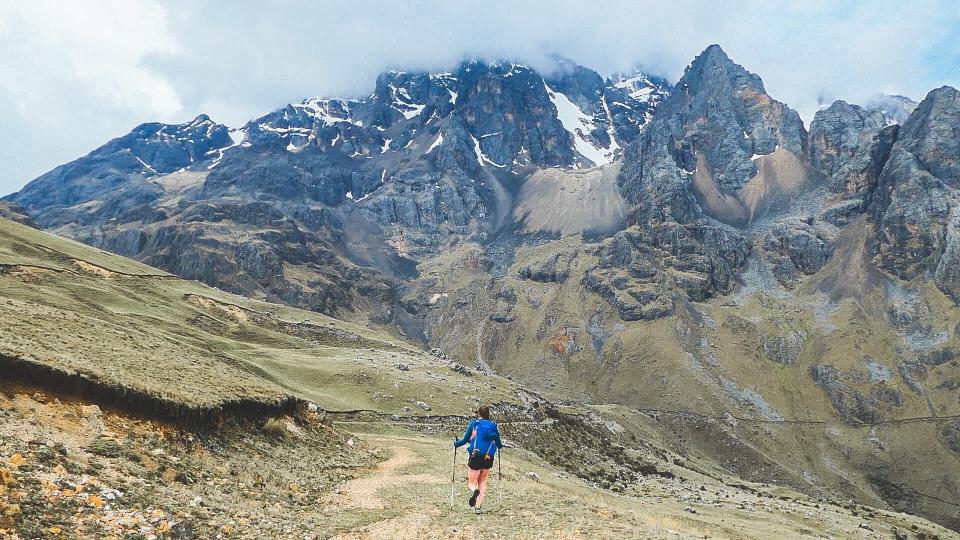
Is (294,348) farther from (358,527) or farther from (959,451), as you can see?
(959,451)

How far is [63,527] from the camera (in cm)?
1212

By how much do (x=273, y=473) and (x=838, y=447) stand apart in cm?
21778

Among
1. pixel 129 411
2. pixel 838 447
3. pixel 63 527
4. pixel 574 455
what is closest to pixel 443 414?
pixel 574 455

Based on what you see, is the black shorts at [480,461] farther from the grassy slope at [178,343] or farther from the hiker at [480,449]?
the grassy slope at [178,343]

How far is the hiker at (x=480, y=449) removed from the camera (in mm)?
19047

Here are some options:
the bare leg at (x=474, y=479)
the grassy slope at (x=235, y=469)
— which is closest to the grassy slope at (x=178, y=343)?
the grassy slope at (x=235, y=469)

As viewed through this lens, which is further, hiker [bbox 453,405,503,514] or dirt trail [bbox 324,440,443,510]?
dirt trail [bbox 324,440,443,510]

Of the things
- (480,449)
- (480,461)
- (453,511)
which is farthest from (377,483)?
(480,449)

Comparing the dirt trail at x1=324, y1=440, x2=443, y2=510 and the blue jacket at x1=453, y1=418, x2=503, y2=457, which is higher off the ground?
the blue jacket at x1=453, y1=418, x2=503, y2=457

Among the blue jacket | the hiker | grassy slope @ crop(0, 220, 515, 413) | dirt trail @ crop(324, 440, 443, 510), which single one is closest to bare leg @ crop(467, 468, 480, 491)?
the hiker

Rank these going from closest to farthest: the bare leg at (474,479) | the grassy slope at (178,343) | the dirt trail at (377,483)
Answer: the bare leg at (474,479) < the dirt trail at (377,483) < the grassy slope at (178,343)

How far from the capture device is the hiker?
62.5ft

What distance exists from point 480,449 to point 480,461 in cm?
46

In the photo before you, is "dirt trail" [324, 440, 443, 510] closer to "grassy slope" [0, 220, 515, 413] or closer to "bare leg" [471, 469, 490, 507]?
"bare leg" [471, 469, 490, 507]
